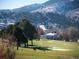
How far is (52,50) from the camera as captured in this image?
8.11 metres

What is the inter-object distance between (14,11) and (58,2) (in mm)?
2147

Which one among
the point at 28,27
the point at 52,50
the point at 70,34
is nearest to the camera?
the point at 70,34

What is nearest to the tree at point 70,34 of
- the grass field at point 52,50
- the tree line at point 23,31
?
the grass field at point 52,50

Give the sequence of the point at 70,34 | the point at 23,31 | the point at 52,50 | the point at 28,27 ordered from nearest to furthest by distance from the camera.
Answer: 1. the point at 70,34
2. the point at 52,50
3. the point at 23,31
4. the point at 28,27

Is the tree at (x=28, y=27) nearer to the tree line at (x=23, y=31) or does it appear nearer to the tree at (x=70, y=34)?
the tree line at (x=23, y=31)

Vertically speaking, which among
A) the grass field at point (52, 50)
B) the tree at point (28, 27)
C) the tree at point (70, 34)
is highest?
the tree at point (28, 27)

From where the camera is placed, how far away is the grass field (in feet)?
25.5

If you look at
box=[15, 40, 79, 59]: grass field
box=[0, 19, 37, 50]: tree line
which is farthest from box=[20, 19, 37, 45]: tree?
box=[15, 40, 79, 59]: grass field

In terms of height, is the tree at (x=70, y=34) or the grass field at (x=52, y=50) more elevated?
the tree at (x=70, y=34)

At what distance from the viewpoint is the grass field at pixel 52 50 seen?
25.5 feet

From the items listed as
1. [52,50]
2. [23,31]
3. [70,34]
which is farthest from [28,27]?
[70,34]

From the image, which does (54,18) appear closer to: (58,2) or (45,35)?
(58,2)

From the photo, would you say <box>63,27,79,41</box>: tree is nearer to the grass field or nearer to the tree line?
the grass field

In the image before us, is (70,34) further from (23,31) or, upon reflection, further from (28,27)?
(28,27)
